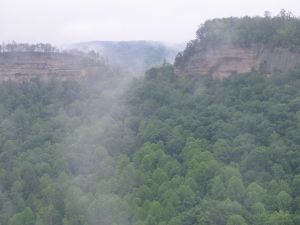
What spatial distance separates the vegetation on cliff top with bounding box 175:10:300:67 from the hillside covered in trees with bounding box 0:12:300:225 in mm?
1985

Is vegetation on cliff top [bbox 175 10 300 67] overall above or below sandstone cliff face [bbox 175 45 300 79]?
above

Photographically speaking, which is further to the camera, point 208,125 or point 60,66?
point 60,66

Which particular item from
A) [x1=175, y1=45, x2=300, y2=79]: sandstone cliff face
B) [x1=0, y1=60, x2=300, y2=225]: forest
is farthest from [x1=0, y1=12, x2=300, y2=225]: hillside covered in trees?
[x1=175, y1=45, x2=300, y2=79]: sandstone cliff face

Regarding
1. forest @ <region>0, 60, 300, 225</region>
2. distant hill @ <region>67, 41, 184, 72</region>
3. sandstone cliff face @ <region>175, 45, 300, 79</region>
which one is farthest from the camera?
distant hill @ <region>67, 41, 184, 72</region>

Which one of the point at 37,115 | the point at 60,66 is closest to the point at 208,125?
the point at 37,115

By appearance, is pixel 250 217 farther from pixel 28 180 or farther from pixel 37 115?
pixel 37 115

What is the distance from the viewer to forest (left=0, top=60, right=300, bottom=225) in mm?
27438

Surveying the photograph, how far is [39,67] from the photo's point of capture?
44625mm

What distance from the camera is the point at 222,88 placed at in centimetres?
3816

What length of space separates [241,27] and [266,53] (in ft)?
9.58

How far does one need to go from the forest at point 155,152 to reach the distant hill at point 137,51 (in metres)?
29.3

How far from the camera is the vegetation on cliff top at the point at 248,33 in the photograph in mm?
38344

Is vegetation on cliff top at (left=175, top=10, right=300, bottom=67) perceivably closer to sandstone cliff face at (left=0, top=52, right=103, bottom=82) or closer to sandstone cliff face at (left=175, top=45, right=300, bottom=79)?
sandstone cliff face at (left=175, top=45, right=300, bottom=79)

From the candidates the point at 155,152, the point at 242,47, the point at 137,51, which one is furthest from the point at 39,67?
the point at 137,51
